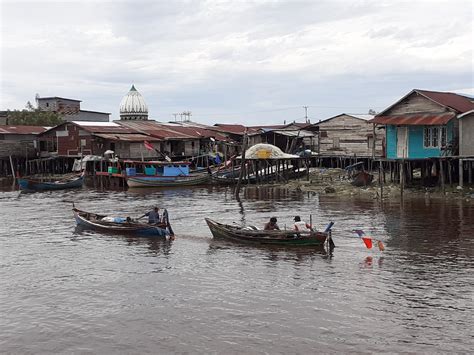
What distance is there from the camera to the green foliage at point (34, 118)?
70938mm

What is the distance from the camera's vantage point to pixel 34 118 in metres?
71.1

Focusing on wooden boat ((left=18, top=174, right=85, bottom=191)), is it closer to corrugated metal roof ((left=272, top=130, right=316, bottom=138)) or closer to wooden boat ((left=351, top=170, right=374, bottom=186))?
corrugated metal roof ((left=272, top=130, right=316, bottom=138))

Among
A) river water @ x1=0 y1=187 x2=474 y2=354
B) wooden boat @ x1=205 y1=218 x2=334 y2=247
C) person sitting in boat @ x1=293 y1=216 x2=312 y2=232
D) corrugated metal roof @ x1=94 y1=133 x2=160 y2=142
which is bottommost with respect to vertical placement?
river water @ x1=0 y1=187 x2=474 y2=354

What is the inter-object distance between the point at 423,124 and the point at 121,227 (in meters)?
18.8

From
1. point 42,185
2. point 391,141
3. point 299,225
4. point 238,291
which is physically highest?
point 391,141

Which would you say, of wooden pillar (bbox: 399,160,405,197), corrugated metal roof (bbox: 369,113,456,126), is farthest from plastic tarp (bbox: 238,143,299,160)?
wooden pillar (bbox: 399,160,405,197)

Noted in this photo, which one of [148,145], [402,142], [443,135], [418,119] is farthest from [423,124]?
[148,145]

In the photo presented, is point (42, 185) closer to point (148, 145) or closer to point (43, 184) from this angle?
point (43, 184)

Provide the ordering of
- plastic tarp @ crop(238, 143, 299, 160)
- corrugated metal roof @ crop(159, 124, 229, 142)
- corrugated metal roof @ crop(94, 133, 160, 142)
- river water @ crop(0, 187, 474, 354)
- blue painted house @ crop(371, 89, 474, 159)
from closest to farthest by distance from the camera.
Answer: river water @ crop(0, 187, 474, 354) → blue painted house @ crop(371, 89, 474, 159) → plastic tarp @ crop(238, 143, 299, 160) → corrugated metal roof @ crop(94, 133, 160, 142) → corrugated metal roof @ crop(159, 124, 229, 142)

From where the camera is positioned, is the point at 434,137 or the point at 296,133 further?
the point at 296,133

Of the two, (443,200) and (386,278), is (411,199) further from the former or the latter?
(386,278)

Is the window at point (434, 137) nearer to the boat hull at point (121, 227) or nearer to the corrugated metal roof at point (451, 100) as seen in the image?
the corrugated metal roof at point (451, 100)

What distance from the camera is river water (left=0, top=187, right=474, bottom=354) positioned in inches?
543

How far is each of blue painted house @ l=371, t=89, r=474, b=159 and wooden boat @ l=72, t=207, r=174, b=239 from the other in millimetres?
17265
